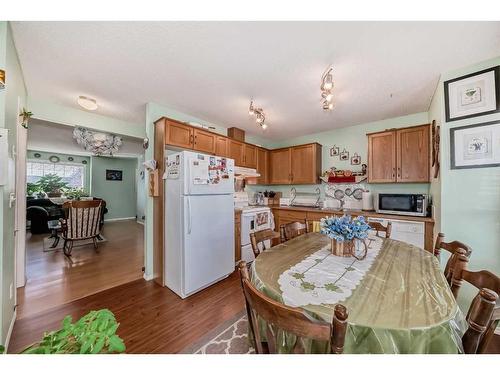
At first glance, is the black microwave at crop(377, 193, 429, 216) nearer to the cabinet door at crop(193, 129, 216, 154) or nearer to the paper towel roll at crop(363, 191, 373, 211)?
the paper towel roll at crop(363, 191, 373, 211)

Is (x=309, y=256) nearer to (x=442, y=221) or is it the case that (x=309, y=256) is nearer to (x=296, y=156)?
(x=442, y=221)

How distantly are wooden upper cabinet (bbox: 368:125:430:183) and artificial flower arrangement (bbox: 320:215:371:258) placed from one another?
2163 mm

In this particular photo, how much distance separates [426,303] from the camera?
0.83m

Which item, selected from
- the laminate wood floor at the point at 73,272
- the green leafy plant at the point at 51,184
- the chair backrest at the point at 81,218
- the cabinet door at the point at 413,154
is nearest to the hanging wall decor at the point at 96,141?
the chair backrest at the point at 81,218

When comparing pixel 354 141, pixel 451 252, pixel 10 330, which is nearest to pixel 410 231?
pixel 451 252

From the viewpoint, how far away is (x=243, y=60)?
1.78 metres

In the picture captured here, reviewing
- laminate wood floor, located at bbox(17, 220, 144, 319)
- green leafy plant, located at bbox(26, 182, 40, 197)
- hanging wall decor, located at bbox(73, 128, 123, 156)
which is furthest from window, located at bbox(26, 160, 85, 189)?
hanging wall decor, located at bbox(73, 128, 123, 156)

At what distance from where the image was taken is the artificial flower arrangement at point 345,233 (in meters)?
1.35

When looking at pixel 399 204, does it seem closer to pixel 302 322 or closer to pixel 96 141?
pixel 302 322

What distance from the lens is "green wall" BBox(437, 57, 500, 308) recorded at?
1.72 metres

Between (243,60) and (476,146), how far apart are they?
2.27 m

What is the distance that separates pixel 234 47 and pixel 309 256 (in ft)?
5.80
